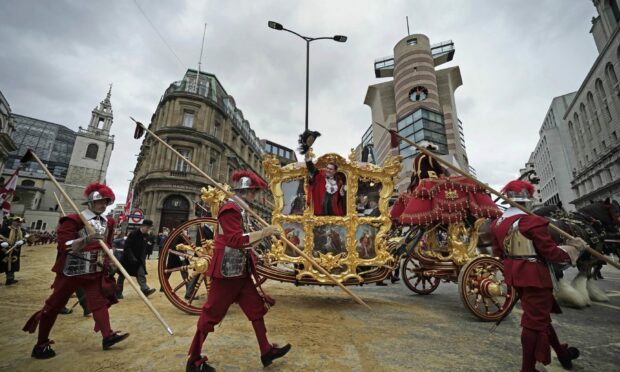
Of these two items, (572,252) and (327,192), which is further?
(327,192)

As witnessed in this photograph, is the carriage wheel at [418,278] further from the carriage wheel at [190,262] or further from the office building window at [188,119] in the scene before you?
the office building window at [188,119]

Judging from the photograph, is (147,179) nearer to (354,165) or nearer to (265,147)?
(354,165)

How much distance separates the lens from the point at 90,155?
51.0 m

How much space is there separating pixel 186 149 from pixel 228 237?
21423mm

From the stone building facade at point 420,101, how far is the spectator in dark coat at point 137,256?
72.6ft

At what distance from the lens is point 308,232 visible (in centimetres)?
433

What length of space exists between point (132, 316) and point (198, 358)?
2.47 metres

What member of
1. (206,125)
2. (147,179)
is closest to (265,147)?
(206,125)

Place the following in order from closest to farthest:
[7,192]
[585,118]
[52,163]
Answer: [7,192] < [585,118] < [52,163]

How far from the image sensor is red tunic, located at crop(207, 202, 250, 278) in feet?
7.23

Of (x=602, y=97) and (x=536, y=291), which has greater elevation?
(x=602, y=97)

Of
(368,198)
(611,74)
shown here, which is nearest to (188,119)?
(368,198)

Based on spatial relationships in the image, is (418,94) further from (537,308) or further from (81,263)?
(81,263)

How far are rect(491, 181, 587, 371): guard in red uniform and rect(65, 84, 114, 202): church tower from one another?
59.2m
